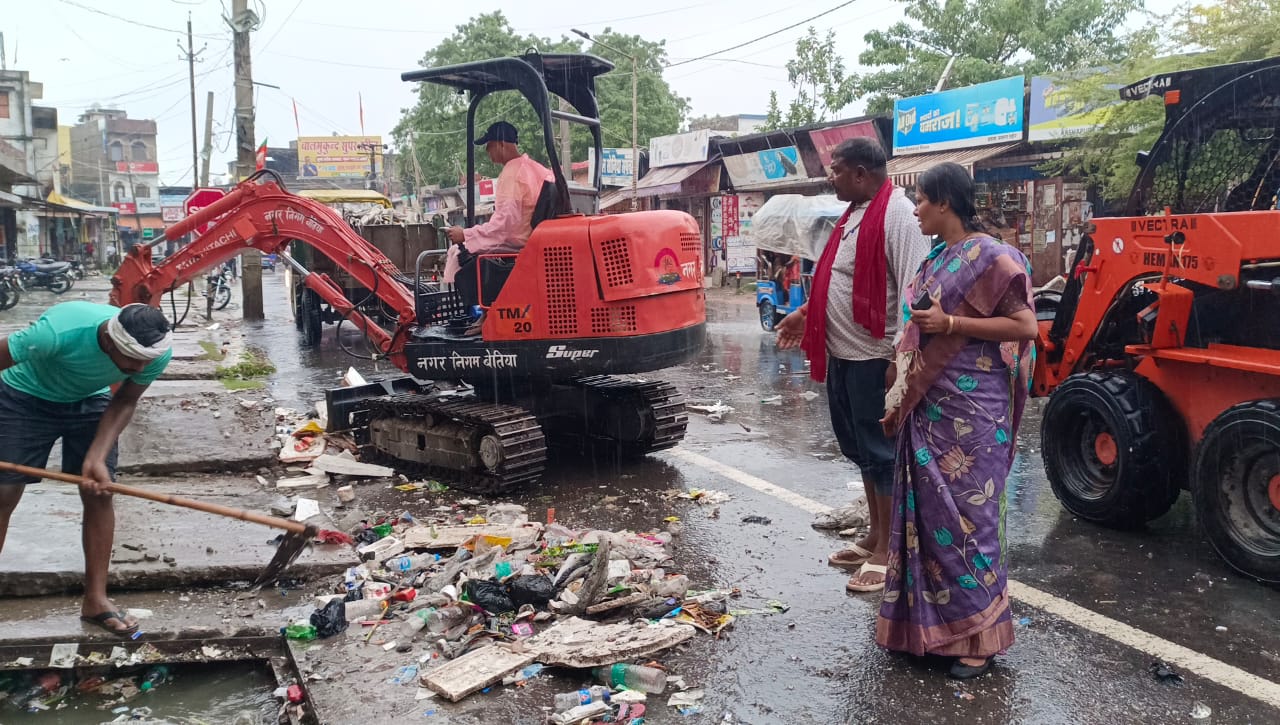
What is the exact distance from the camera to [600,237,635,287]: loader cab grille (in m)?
6.20

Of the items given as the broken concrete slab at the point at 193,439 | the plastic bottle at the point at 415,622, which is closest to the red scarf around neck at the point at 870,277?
the plastic bottle at the point at 415,622

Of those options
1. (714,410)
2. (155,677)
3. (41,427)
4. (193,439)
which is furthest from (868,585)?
(193,439)

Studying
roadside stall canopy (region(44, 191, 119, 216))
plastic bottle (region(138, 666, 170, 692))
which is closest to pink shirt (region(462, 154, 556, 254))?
plastic bottle (region(138, 666, 170, 692))

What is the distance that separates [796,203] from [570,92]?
10973mm

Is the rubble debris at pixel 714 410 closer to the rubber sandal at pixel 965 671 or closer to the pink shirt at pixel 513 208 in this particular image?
the pink shirt at pixel 513 208

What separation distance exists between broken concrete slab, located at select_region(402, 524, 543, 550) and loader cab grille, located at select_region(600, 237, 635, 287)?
1689 millimetres

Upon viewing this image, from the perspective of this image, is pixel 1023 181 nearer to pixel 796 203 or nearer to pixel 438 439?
pixel 796 203

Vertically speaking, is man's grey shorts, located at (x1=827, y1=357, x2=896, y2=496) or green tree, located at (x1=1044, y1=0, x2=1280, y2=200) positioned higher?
green tree, located at (x1=1044, y1=0, x2=1280, y2=200)

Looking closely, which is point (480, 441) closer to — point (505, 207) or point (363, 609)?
point (505, 207)

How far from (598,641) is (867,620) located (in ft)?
4.15

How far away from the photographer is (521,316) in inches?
257

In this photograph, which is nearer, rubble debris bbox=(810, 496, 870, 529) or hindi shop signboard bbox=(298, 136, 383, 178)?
rubble debris bbox=(810, 496, 870, 529)

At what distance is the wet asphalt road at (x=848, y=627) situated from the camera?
352 centimetres

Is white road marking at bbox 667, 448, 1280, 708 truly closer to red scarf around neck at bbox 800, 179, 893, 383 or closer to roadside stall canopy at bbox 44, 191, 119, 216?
red scarf around neck at bbox 800, 179, 893, 383
